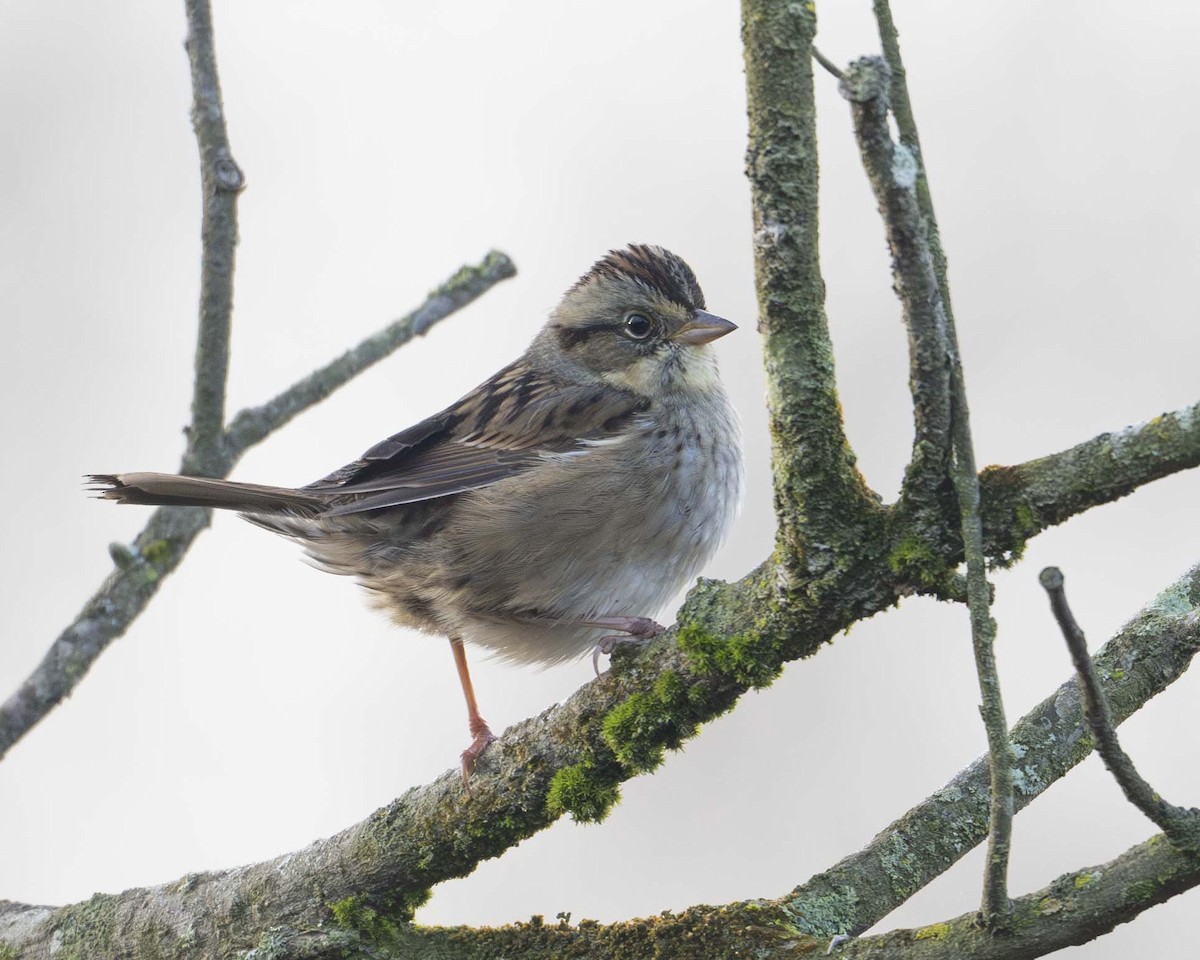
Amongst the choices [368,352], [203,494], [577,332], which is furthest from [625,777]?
[577,332]

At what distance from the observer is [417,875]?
3.10 meters

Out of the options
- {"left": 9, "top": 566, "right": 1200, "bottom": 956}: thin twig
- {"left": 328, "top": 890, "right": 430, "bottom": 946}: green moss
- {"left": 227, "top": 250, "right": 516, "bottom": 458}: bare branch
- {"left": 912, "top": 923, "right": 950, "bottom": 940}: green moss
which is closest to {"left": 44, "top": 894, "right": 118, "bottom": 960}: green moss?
{"left": 9, "top": 566, "right": 1200, "bottom": 956}: thin twig

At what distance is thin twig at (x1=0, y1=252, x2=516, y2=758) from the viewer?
4.07m

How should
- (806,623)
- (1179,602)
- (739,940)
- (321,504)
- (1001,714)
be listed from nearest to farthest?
(1001,714), (806,623), (739,940), (1179,602), (321,504)

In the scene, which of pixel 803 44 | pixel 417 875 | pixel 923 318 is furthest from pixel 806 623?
pixel 417 875

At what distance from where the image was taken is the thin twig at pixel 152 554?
4.07 m

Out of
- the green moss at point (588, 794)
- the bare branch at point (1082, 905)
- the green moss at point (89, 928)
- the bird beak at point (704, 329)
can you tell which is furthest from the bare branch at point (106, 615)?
the bare branch at point (1082, 905)

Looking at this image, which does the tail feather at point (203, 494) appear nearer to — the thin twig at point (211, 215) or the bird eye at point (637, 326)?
the thin twig at point (211, 215)

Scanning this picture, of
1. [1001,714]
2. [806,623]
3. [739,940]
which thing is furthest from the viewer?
[739,940]

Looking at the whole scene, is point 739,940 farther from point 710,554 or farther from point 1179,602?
point 710,554

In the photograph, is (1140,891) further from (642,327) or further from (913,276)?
(642,327)

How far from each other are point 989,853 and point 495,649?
2579mm

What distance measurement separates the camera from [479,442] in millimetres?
4516

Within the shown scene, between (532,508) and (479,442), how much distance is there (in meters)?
0.46
